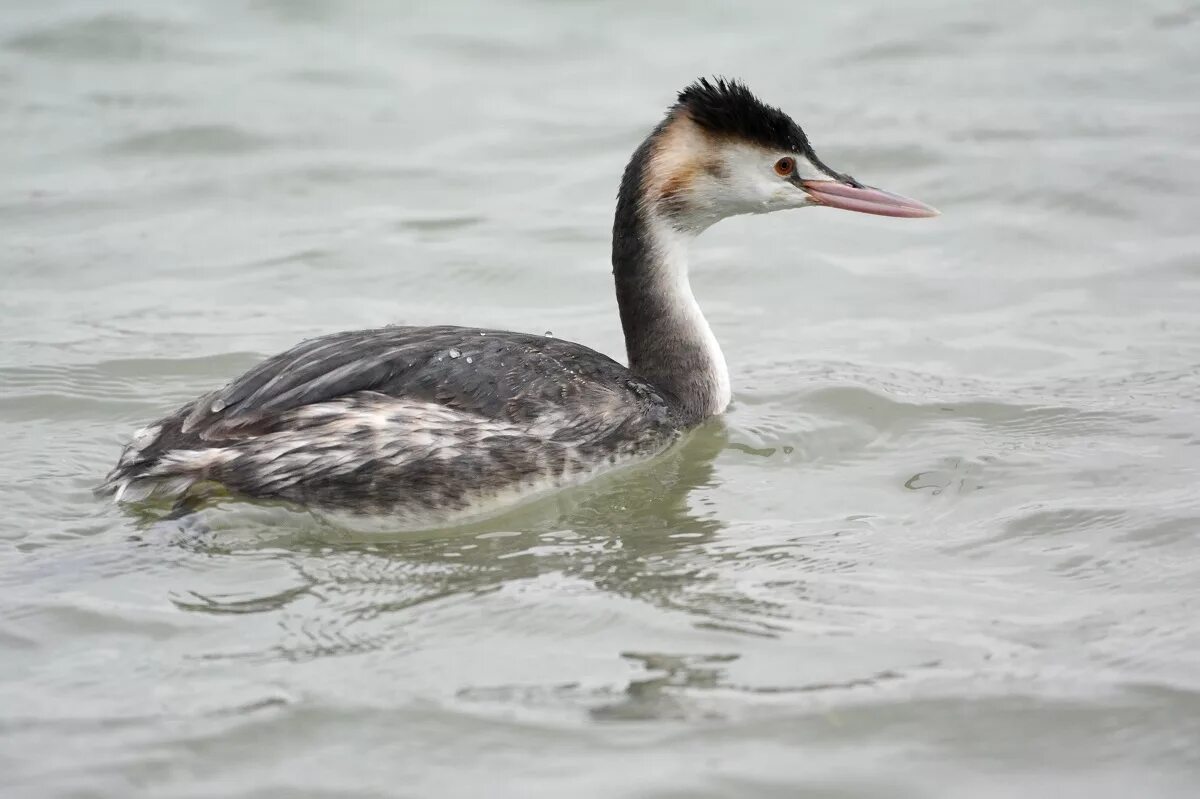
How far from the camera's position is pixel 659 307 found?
696 cm

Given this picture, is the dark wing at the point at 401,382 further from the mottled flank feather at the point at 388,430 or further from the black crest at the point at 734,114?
the black crest at the point at 734,114

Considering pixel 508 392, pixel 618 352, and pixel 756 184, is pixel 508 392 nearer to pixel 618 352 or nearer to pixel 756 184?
pixel 756 184

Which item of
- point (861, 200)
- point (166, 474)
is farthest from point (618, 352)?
point (166, 474)

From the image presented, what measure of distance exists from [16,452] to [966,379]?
13.1ft

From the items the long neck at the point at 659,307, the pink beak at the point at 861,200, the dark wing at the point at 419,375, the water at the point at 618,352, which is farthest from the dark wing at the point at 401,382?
the pink beak at the point at 861,200

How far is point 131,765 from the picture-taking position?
4312mm

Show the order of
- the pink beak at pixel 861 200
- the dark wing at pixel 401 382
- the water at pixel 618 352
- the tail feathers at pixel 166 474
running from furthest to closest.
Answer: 1. the pink beak at pixel 861 200
2. the dark wing at pixel 401 382
3. the tail feathers at pixel 166 474
4. the water at pixel 618 352

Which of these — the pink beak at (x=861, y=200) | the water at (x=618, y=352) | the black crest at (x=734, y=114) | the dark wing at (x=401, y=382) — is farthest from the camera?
the pink beak at (x=861, y=200)

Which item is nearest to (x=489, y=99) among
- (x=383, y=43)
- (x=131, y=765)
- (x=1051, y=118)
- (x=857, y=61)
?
(x=383, y=43)

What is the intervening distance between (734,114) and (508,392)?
5.01ft

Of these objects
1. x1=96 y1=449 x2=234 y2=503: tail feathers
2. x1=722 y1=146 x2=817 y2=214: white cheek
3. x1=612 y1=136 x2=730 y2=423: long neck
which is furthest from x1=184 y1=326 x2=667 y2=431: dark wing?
x1=722 y1=146 x2=817 y2=214: white cheek

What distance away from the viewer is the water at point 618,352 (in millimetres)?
4508

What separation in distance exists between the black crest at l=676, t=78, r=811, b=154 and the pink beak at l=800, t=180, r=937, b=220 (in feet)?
0.98

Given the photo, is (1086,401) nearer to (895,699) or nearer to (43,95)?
(895,699)
